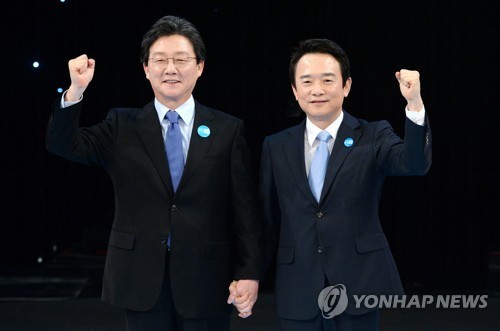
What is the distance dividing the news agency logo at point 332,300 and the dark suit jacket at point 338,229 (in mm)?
17

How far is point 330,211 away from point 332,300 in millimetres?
284

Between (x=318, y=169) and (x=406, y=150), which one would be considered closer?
(x=406, y=150)

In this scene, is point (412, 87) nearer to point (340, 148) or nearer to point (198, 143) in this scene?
point (340, 148)

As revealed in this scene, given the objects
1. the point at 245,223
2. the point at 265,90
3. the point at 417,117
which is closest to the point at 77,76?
the point at 245,223

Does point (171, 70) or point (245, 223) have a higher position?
point (171, 70)

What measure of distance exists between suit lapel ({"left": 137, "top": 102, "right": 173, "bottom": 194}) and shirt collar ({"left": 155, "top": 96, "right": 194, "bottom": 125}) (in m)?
0.02

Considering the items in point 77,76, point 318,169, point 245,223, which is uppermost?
point 77,76

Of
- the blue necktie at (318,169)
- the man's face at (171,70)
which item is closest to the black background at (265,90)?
the man's face at (171,70)

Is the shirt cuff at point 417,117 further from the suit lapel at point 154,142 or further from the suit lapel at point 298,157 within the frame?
the suit lapel at point 154,142

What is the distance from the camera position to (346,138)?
8.69 ft

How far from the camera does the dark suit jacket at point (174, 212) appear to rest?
255 cm

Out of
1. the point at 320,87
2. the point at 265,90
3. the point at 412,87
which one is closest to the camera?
the point at 412,87

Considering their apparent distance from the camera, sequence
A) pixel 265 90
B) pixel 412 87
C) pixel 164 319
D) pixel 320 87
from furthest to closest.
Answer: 1. pixel 265 90
2. pixel 320 87
3. pixel 164 319
4. pixel 412 87

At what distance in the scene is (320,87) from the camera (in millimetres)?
2664
